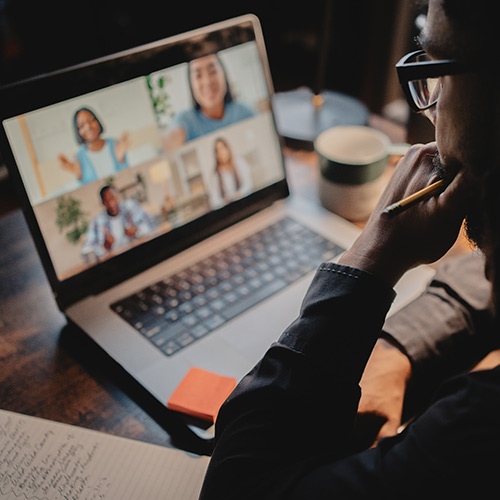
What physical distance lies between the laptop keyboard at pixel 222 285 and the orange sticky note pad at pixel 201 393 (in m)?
0.07

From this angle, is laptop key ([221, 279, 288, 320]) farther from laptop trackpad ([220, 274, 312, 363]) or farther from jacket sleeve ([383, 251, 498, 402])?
jacket sleeve ([383, 251, 498, 402])

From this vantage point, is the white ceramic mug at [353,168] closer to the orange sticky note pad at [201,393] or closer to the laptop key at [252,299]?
the laptop key at [252,299]

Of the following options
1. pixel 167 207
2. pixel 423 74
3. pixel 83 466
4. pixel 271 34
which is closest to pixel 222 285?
pixel 167 207

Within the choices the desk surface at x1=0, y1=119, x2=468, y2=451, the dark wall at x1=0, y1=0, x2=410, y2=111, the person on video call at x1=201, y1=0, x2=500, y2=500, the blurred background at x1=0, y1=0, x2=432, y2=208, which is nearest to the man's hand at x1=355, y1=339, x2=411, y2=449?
the person on video call at x1=201, y1=0, x2=500, y2=500

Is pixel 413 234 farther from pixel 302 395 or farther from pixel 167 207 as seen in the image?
pixel 167 207

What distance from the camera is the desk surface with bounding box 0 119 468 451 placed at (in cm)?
79

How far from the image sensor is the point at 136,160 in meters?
0.95

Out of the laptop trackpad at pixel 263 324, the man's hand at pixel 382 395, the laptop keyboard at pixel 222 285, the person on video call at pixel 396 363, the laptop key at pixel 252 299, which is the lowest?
the man's hand at pixel 382 395

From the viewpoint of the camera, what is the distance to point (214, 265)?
1013 millimetres

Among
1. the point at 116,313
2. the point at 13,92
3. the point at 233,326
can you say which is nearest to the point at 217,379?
the point at 233,326

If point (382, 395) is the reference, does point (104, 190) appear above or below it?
above

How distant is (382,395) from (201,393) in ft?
0.83

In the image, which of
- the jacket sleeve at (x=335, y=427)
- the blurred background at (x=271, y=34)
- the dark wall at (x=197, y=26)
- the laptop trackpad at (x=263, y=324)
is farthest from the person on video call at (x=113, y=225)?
the dark wall at (x=197, y=26)

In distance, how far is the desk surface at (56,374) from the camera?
2.59 ft
